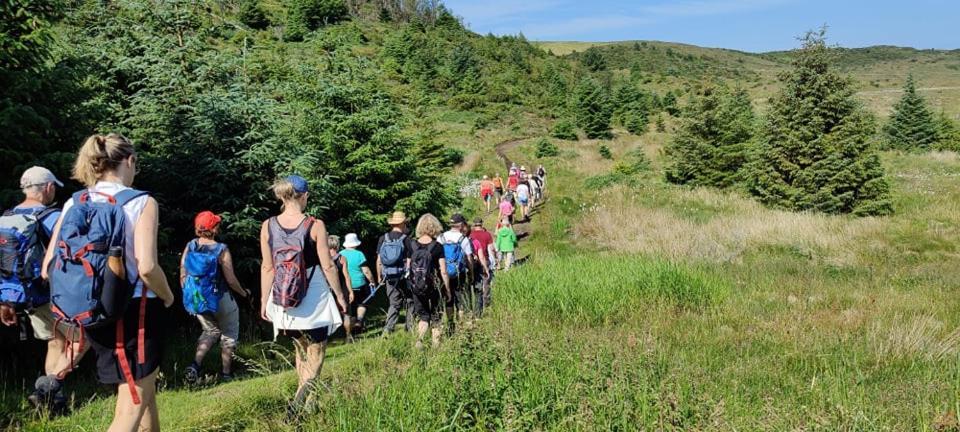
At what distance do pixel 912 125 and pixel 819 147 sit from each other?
30.5 m

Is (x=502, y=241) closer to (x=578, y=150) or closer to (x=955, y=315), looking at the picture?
(x=955, y=315)

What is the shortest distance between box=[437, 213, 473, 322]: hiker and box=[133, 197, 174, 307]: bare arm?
4446mm

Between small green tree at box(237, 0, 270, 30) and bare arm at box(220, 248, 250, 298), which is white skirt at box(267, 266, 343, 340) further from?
small green tree at box(237, 0, 270, 30)

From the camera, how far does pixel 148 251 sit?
2.99m

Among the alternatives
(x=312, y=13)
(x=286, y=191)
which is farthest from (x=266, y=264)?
(x=312, y=13)

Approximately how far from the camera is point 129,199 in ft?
10.0

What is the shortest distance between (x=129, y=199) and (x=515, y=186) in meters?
17.9

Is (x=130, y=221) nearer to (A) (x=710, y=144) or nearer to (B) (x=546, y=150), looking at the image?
(A) (x=710, y=144)

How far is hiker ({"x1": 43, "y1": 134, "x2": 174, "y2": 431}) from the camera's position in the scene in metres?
2.90

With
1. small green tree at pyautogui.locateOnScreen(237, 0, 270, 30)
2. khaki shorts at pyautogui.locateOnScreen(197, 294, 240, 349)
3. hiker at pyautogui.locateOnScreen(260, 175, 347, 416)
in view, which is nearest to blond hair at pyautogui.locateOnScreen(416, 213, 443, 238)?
khaki shorts at pyautogui.locateOnScreen(197, 294, 240, 349)

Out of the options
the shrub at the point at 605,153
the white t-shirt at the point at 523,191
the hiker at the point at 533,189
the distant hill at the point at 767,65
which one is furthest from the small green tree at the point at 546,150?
the distant hill at the point at 767,65

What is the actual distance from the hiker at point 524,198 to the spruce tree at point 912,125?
33.2 m

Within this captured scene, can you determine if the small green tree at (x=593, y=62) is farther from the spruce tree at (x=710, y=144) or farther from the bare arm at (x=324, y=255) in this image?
the bare arm at (x=324, y=255)

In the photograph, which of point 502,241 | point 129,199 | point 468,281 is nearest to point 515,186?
point 502,241
